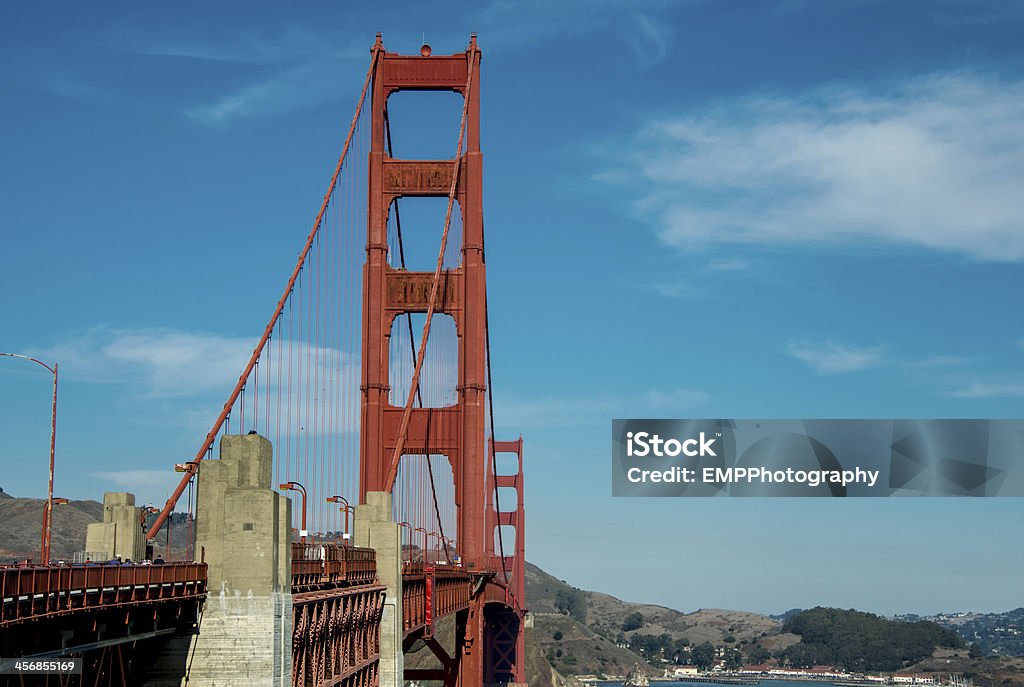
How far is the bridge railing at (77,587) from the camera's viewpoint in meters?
22.5

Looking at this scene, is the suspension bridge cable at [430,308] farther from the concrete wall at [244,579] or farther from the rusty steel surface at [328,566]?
the concrete wall at [244,579]

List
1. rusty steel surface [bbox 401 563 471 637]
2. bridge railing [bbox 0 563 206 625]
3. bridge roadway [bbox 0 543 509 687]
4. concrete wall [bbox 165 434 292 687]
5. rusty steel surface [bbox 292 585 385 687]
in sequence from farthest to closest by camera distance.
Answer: rusty steel surface [bbox 401 563 471 637]
rusty steel surface [bbox 292 585 385 687]
concrete wall [bbox 165 434 292 687]
bridge roadway [bbox 0 543 509 687]
bridge railing [bbox 0 563 206 625]

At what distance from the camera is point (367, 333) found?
66688 mm

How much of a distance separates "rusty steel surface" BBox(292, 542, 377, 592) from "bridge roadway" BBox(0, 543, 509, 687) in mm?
41

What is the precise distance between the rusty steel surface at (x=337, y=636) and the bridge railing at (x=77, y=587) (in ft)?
25.2

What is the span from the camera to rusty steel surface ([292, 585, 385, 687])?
126ft

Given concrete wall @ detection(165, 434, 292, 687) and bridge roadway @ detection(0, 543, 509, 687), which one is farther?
concrete wall @ detection(165, 434, 292, 687)

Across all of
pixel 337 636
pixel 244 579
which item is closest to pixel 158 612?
pixel 244 579

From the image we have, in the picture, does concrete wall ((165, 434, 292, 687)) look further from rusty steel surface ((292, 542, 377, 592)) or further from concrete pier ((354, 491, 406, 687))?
concrete pier ((354, 491, 406, 687))

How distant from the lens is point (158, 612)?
101 feet

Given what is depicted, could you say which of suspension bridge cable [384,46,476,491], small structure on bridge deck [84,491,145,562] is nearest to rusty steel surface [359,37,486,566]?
suspension bridge cable [384,46,476,491]

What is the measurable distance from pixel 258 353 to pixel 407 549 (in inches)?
801

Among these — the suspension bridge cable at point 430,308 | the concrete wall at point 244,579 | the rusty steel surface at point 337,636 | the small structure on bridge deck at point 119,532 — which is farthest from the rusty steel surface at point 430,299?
the concrete wall at point 244,579

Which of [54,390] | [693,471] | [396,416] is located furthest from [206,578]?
[396,416]
